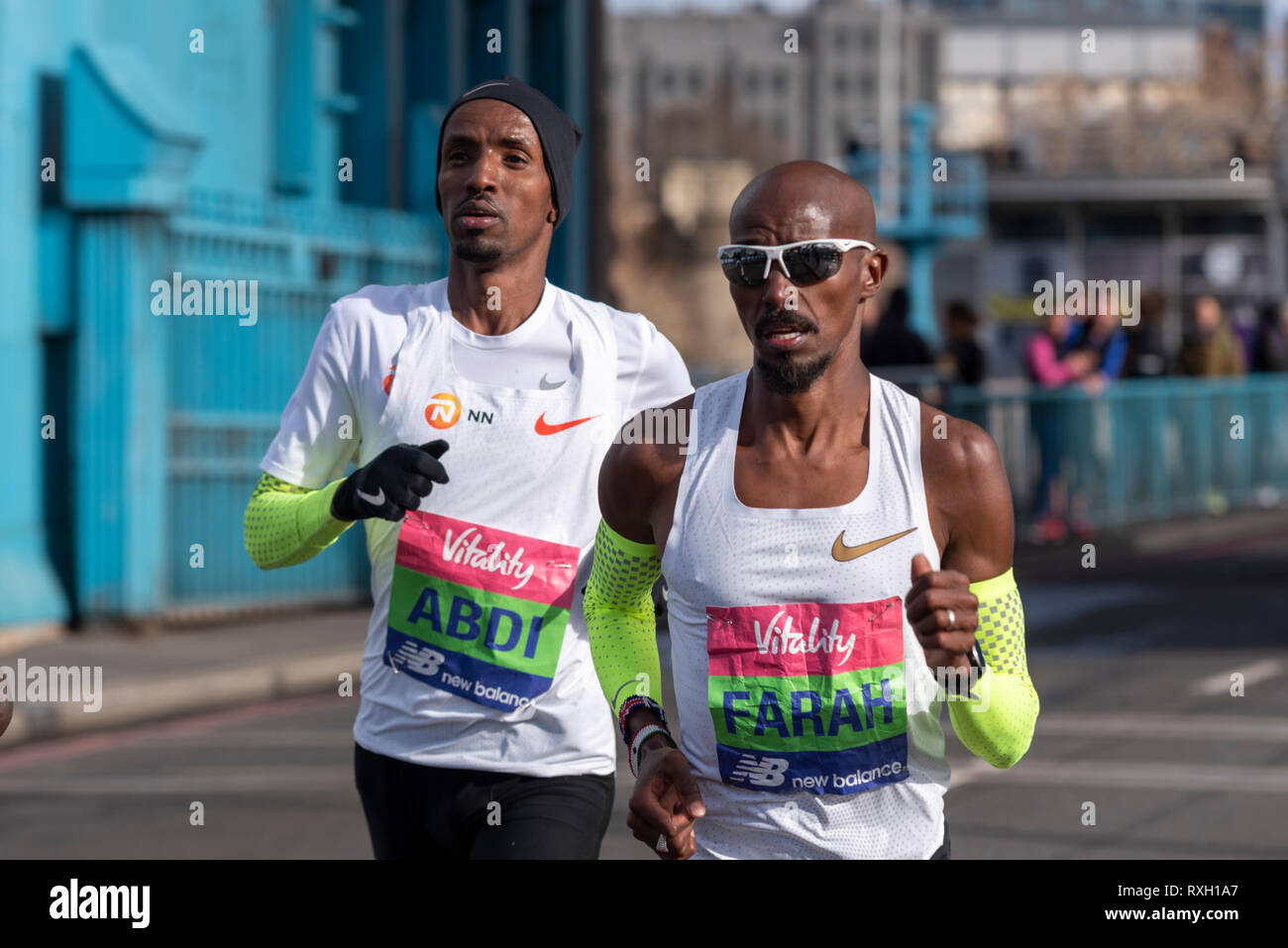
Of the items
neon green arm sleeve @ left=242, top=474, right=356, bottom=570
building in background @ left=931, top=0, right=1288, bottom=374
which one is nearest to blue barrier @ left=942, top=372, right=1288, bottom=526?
neon green arm sleeve @ left=242, top=474, right=356, bottom=570

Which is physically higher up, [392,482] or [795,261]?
[795,261]

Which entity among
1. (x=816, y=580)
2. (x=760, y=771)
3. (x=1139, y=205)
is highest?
(x=1139, y=205)

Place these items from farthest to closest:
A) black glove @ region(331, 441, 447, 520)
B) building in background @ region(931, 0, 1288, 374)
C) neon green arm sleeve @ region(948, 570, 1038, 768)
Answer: building in background @ region(931, 0, 1288, 374) < black glove @ region(331, 441, 447, 520) < neon green arm sleeve @ region(948, 570, 1038, 768)

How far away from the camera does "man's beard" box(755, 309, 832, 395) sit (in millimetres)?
3201

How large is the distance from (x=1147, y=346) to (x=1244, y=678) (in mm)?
10009

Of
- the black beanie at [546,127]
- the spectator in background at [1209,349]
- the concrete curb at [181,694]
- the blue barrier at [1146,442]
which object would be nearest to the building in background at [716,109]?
the blue barrier at [1146,442]

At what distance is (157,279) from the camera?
43.2 ft

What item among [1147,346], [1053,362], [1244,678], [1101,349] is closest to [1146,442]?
[1147,346]

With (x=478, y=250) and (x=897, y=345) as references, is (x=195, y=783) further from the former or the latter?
(x=897, y=345)

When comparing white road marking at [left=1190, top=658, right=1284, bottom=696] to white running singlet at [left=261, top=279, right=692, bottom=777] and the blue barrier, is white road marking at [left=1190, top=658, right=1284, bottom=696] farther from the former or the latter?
white running singlet at [left=261, top=279, right=692, bottom=777]

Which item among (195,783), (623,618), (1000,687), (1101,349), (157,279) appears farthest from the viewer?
(1101,349)

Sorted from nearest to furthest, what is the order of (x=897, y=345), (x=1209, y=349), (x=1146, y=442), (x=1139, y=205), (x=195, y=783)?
(x=195, y=783) < (x=897, y=345) < (x=1146, y=442) < (x=1209, y=349) < (x=1139, y=205)

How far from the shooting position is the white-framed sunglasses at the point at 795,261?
3201 mm

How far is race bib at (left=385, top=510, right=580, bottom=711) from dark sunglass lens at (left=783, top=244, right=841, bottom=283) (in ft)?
3.60
